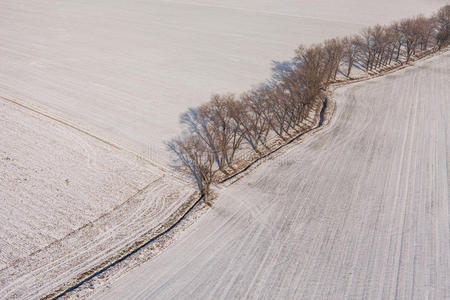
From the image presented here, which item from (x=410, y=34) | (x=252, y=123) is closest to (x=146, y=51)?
(x=252, y=123)

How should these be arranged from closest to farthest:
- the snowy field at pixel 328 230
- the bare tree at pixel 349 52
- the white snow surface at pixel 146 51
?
the snowy field at pixel 328 230, the white snow surface at pixel 146 51, the bare tree at pixel 349 52

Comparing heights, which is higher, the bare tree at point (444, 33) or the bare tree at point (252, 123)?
the bare tree at point (444, 33)

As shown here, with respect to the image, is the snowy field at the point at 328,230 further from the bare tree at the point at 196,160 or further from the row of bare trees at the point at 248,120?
the row of bare trees at the point at 248,120

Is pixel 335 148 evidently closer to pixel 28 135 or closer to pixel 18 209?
pixel 18 209

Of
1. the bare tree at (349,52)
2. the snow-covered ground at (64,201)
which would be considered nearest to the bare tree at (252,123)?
the snow-covered ground at (64,201)

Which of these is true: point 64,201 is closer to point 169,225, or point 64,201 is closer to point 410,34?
point 169,225

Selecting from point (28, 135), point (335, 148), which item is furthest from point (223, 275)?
point (28, 135)

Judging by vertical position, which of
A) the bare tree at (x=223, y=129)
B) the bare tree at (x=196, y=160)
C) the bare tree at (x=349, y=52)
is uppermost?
the bare tree at (x=349, y=52)

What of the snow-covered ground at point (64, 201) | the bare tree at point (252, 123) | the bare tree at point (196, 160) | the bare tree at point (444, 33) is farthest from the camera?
the bare tree at point (444, 33)
